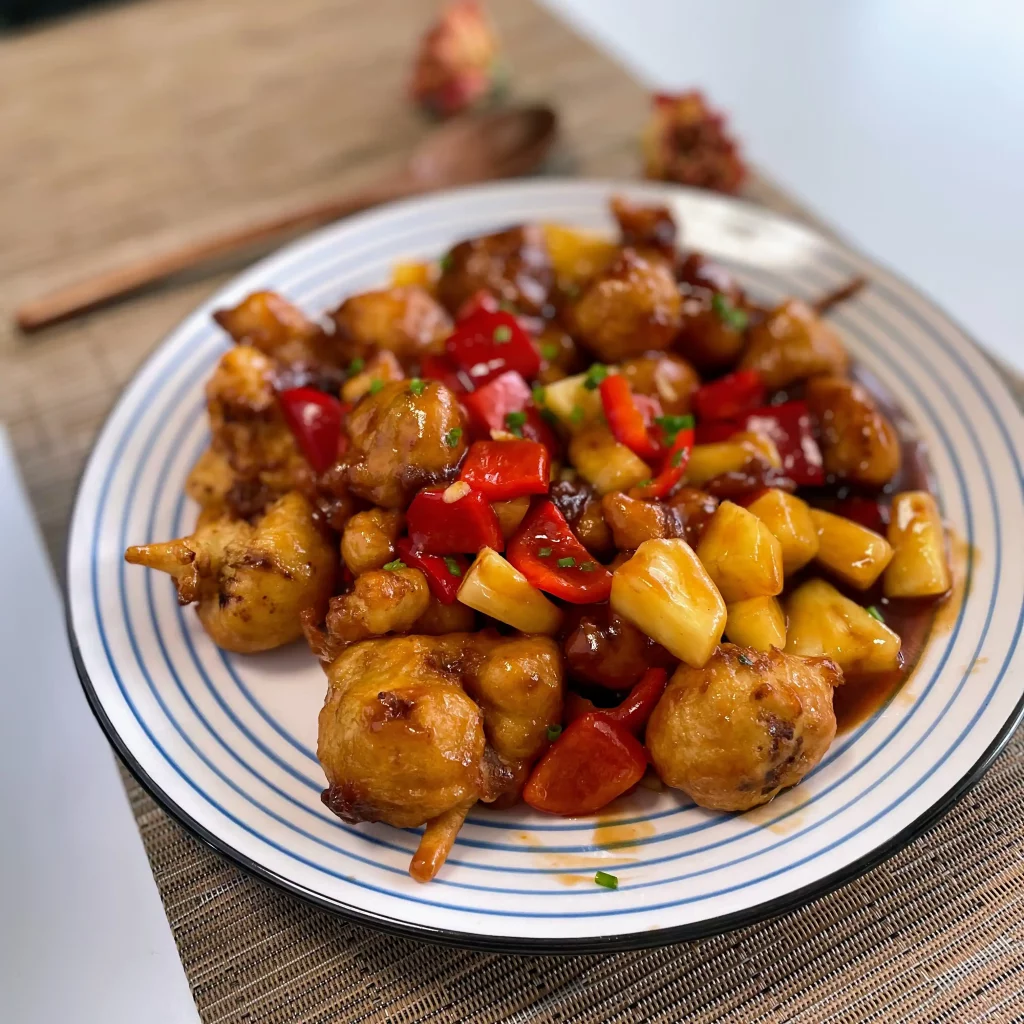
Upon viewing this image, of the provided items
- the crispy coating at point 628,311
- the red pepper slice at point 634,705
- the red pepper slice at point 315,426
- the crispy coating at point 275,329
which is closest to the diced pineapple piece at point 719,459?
the crispy coating at point 628,311

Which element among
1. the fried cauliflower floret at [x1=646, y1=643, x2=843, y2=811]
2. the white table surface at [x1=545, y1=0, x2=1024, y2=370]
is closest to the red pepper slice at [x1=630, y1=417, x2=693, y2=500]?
the fried cauliflower floret at [x1=646, y1=643, x2=843, y2=811]

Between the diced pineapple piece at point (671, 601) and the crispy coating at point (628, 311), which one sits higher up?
the crispy coating at point (628, 311)

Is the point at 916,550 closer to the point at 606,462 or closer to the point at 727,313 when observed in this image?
the point at 606,462

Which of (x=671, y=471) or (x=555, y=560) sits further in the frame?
(x=671, y=471)

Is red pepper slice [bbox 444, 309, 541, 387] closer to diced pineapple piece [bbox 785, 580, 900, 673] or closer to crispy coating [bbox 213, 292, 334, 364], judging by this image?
crispy coating [bbox 213, 292, 334, 364]

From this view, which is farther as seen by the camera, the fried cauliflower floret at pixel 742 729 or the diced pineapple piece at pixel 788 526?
the diced pineapple piece at pixel 788 526

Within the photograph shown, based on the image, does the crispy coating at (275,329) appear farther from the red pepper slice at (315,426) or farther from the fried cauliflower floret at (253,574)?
the fried cauliflower floret at (253,574)

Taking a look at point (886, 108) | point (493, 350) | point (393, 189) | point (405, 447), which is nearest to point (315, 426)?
point (405, 447)
